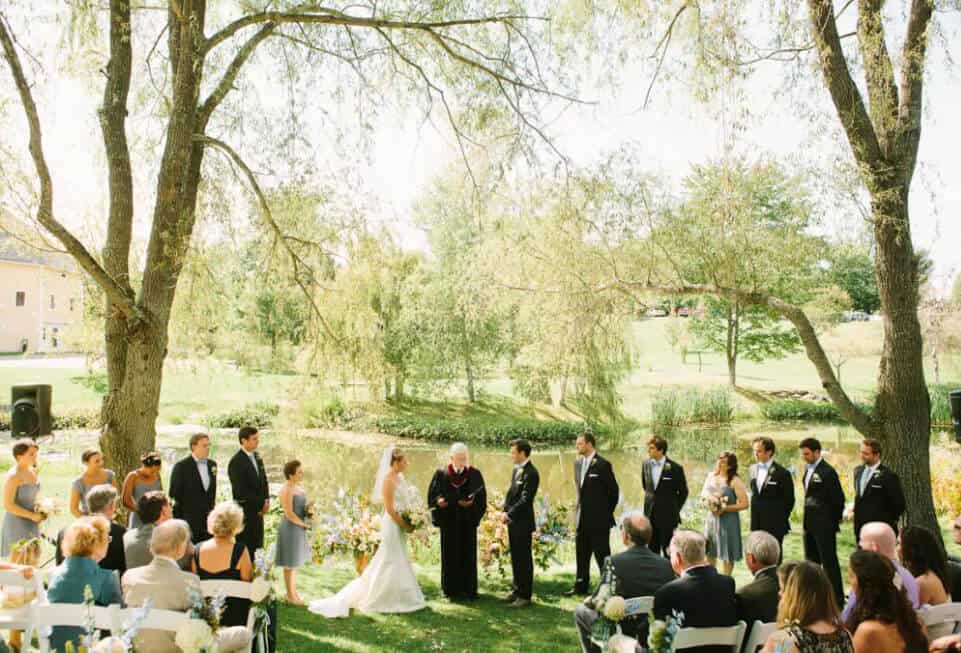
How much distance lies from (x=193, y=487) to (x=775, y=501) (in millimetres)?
5404

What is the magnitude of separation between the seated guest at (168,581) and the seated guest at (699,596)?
2.19 m

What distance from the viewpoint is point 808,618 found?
3176 mm

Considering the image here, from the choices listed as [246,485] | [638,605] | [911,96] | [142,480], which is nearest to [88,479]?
[142,480]

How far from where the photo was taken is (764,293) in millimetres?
8812

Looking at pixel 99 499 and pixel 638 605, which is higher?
pixel 99 499

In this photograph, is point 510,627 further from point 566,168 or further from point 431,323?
point 431,323

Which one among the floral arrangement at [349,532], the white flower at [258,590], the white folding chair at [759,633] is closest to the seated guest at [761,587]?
the white folding chair at [759,633]

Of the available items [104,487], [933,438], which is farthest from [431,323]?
[104,487]

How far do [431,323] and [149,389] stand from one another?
61.7 feet

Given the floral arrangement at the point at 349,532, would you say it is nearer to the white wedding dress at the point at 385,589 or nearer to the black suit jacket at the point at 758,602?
the white wedding dress at the point at 385,589

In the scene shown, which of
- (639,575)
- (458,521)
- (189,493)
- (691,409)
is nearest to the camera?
(639,575)

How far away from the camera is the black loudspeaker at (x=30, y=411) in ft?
31.5

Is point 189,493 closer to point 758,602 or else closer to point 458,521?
point 458,521

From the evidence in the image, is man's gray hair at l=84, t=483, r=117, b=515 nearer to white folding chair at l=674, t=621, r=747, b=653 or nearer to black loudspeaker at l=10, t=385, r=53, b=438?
white folding chair at l=674, t=621, r=747, b=653
